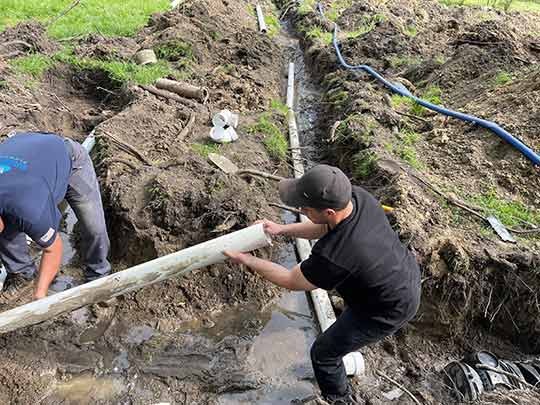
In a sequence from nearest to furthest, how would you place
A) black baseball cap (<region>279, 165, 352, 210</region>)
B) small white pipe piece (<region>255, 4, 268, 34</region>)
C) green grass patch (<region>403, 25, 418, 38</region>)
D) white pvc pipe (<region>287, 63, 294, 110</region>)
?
black baseball cap (<region>279, 165, 352, 210</region>), white pvc pipe (<region>287, 63, 294, 110</region>), green grass patch (<region>403, 25, 418, 38</region>), small white pipe piece (<region>255, 4, 268, 34</region>)

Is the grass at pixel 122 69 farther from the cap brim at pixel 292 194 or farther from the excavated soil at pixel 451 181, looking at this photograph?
the cap brim at pixel 292 194

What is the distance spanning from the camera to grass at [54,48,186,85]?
313 inches

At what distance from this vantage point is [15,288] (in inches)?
171

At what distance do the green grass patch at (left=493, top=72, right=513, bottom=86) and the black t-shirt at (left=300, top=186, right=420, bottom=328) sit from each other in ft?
19.6

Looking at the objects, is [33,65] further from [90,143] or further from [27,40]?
[90,143]

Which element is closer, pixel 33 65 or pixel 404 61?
pixel 33 65

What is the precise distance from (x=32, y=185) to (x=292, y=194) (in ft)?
6.03

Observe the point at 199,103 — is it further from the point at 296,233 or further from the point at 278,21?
the point at 278,21

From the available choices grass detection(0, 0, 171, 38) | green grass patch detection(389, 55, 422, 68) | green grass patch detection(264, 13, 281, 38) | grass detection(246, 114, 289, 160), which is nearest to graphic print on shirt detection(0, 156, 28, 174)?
grass detection(246, 114, 289, 160)

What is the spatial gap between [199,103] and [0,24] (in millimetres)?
6914

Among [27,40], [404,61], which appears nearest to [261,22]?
[404,61]

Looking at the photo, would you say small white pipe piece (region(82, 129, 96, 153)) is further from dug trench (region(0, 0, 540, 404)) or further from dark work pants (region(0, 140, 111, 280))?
dark work pants (region(0, 140, 111, 280))

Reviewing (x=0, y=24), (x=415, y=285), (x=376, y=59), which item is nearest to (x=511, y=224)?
(x=415, y=285)

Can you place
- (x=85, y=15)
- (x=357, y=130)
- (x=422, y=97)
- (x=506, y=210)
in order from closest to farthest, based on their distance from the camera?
(x=506, y=210)
(x=357, y=130)
(x=422, y=97)
(x=85, y=15)
